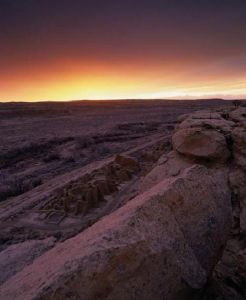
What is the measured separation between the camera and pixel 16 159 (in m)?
13.7

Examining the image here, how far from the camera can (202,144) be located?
5.93 meters

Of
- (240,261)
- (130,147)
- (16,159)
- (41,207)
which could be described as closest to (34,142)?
(16,159)

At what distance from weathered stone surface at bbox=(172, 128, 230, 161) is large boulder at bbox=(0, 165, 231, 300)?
198cm

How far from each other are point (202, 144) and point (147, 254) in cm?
349

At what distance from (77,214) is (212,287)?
3.73 metres

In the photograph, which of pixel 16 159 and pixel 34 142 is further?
pixel 34 142

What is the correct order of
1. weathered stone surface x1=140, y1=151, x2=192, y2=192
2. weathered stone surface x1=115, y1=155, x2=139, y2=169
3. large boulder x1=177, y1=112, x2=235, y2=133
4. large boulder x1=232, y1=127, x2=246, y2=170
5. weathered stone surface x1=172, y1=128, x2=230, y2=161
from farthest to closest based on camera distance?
weathered stone surface x1=115, y1=155, x2=139, y2=169
large boulder x1=177, y1=112, x2=235, y2=133
weathered stone surface x1=140, y1=151, x2=192, y2=192
weathered stone surface x1=172, y1=128, x2=230, y2=161
large boulder x1=232, y1=127, x2=246, y2=170

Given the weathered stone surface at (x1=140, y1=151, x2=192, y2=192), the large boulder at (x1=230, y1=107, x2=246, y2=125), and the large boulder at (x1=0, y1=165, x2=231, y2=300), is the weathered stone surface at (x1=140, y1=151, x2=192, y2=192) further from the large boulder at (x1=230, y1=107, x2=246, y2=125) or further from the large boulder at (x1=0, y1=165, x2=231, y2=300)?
the large boulder at (x1=0, y1=165, x2=231, y2=300)

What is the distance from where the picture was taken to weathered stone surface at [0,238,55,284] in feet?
13.9

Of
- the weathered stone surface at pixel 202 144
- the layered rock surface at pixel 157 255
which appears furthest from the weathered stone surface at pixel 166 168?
the layered rock surface at pixel 157 255

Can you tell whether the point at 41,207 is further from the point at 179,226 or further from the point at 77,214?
the point at 179,226

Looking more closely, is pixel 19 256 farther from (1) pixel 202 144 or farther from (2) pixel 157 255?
(1) pixel 202 144

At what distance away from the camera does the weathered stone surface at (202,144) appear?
18.5 ft

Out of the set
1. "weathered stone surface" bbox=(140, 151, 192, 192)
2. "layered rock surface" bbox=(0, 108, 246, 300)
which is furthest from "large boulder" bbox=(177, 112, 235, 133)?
"layered rock surface" bbox=(0, 108, 246, 300)
